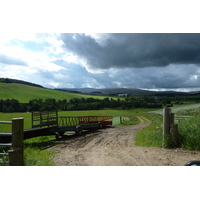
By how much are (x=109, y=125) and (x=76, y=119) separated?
5532mm

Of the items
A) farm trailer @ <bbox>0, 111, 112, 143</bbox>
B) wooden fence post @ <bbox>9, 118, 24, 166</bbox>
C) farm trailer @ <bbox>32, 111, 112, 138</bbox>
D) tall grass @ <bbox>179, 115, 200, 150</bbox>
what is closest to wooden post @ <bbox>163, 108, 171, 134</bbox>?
tall grass @ <bbox>179, 115, 200, 150</bbox>

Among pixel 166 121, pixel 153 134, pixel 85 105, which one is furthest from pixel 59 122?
pixel 166 121

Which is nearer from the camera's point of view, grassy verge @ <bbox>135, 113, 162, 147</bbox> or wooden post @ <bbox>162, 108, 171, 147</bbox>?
wooden post @ <bbox>162, 108, 171, 147</bbox>

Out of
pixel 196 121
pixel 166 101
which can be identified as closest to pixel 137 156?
pixel 196 121

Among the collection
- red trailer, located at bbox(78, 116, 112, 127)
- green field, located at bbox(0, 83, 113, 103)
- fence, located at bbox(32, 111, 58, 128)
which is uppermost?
green field, located at bbox(0, 83, 113, 103)

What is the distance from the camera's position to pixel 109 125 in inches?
647

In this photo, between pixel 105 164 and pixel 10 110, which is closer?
pixel 105 164

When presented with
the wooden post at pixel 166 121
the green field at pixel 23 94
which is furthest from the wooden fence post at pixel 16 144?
the green field at pixel 23 94

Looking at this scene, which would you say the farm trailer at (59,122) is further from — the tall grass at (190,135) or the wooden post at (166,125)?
the tall grass at (190,135)

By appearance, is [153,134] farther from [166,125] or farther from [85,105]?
[85,105]

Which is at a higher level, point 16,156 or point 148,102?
point 148,102

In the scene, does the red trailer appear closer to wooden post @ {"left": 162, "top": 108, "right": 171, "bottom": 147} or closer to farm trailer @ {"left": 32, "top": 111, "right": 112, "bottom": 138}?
farm trailer @ {"left": 32, "top": 111, "right": 112, "bottom": 138}

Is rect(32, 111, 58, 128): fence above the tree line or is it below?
below

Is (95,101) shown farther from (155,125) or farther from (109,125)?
(109,125)
